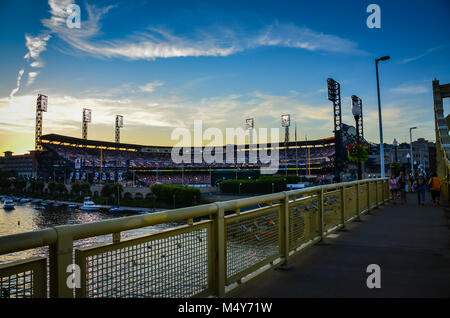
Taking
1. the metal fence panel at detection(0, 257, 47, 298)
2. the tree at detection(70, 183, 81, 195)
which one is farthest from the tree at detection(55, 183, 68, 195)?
the metal fence panel at detection(0, 257, 47, 298)

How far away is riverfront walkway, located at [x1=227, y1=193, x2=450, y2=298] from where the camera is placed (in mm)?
4160

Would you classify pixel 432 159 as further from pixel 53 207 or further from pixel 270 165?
pixel 53 207

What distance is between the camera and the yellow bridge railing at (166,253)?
2.21m

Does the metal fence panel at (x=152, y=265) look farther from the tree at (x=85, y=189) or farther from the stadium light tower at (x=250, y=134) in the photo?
the stadium light tower at (x=250, y=134)

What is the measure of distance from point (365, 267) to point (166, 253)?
141 inches

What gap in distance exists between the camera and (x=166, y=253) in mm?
3172

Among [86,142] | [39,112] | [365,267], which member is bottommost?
[365,267]

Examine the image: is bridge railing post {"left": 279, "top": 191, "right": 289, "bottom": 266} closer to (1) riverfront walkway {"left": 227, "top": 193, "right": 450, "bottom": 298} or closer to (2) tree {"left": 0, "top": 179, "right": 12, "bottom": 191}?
(1) riverfront walkway {"left": 227, "top": 193, "right": 450, "bottom": 298}

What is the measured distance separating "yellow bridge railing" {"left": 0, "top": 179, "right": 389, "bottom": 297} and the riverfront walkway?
344 mm

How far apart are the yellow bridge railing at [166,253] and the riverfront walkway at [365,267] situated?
34cm

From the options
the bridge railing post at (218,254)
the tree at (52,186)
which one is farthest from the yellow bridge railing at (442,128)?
the tree at (52,186)

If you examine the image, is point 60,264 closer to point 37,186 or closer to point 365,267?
point 365,267

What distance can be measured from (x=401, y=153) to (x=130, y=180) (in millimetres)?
92676

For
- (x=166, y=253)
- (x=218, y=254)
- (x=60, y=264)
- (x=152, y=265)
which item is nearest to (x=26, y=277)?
(x=60, y=264)
